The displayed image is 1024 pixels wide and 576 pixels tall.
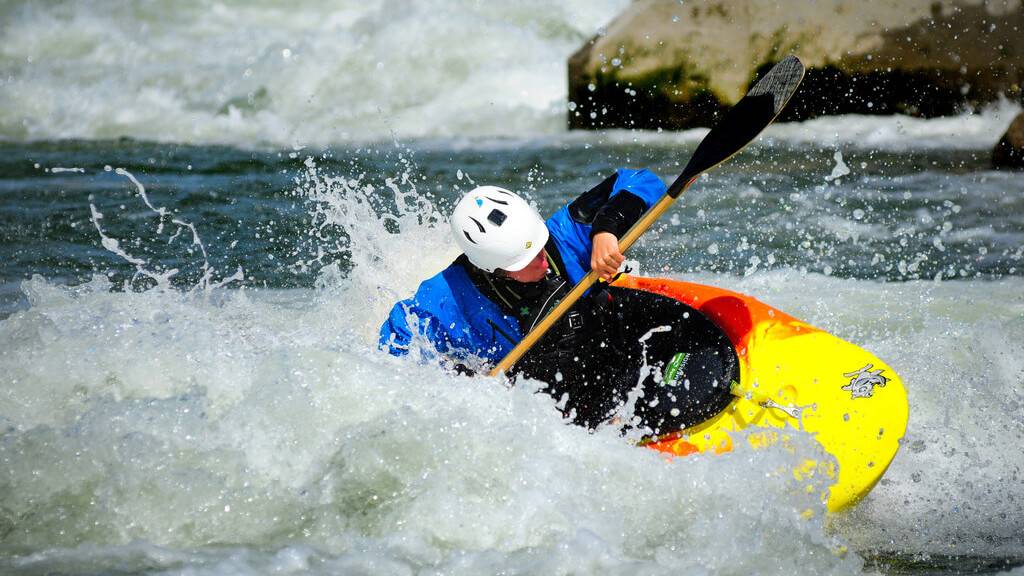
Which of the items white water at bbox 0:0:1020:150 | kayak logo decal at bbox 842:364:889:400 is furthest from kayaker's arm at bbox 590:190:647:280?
white water at bbox 0:0:1020:150

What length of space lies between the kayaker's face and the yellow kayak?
0.72 m

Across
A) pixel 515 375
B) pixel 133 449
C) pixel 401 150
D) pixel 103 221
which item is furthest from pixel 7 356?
pixel 401 150

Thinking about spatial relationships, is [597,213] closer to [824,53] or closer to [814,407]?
[814,407]

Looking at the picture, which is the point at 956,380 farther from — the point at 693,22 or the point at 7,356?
the point at 693,22

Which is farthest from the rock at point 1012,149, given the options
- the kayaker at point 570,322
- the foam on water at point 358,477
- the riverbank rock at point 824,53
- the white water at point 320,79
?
the kayaker at point 570,322

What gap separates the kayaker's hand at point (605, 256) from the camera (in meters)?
3.88

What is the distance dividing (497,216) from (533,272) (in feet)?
0.91

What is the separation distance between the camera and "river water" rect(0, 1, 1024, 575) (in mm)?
3420

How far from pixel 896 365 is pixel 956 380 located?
27 centimetres

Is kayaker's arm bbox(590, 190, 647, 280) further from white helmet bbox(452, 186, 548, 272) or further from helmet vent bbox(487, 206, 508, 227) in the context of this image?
helmet vent bbox(487, 206, 508, 227)

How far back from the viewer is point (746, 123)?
407 cm

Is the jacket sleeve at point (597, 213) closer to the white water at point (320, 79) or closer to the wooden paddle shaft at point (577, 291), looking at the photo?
the wooden paddle shaft at point (577, 291)

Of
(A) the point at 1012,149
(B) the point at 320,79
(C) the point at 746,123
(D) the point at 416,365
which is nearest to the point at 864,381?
(C) the point at 746,123

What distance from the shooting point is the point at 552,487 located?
3506 millimetres
